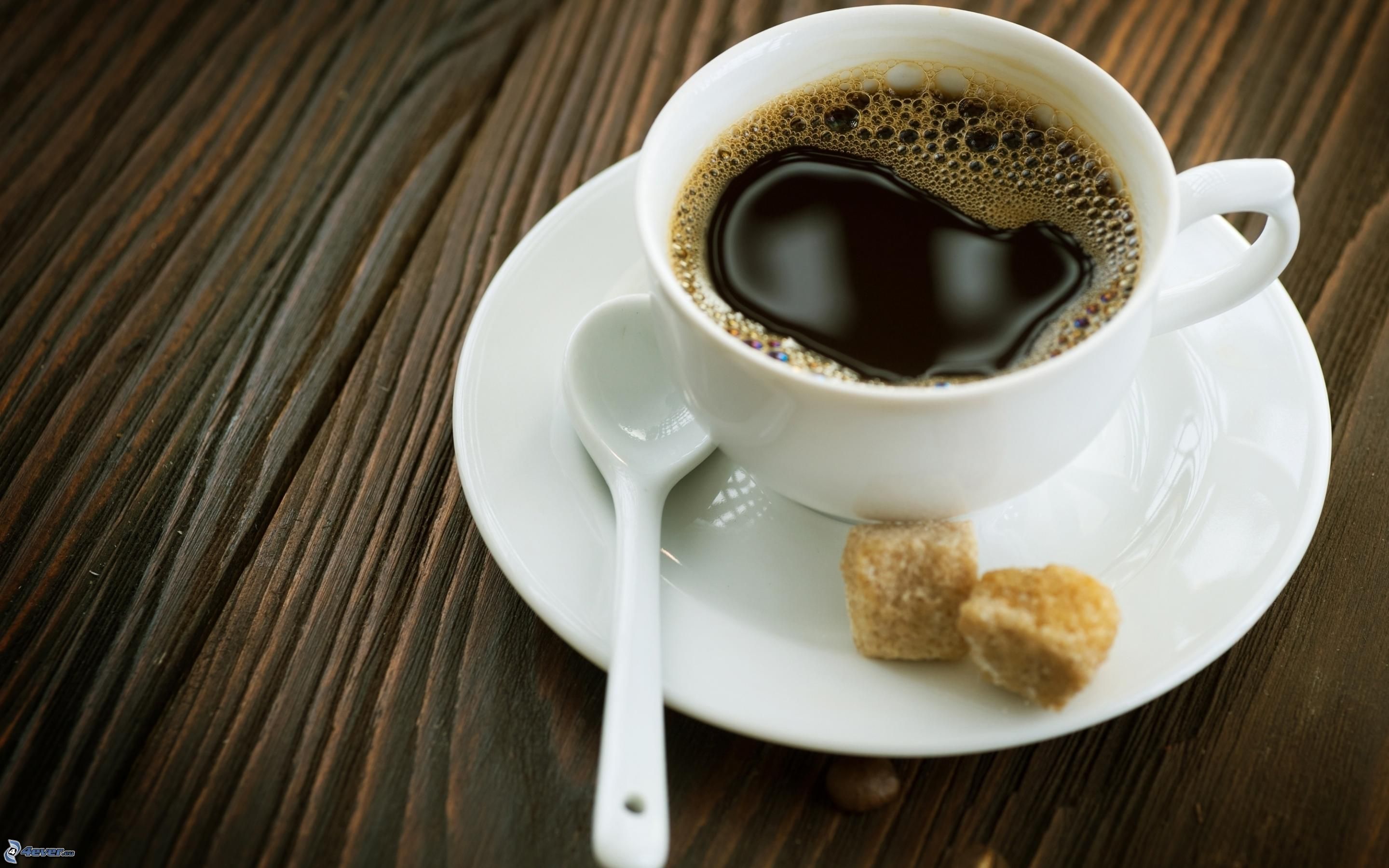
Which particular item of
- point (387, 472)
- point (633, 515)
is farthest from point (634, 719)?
point (387, 472)

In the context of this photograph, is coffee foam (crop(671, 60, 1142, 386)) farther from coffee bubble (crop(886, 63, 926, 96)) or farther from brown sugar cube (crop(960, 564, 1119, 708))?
brown sugar cube (crop(960, 564, 1119, 708))

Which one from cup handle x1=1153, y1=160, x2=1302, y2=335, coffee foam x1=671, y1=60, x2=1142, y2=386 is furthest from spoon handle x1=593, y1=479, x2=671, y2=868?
cup handle x1=1153, y1=160, x2=1302, y2=335

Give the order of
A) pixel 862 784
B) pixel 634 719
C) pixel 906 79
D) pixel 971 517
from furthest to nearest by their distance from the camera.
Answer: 1. pixel 906 79
2. pixel 971 517
3. pixel 862 784
4. pixel 634 719

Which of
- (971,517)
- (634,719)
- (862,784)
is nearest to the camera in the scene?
(634,719)

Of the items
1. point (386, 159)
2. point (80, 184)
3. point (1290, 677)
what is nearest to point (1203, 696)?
point (1290, 677)

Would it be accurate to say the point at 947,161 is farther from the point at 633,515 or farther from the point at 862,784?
the point at 862,784

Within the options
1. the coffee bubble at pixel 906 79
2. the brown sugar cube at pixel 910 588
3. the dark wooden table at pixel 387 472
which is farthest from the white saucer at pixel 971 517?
the coffee bubble at pixel 906 79
